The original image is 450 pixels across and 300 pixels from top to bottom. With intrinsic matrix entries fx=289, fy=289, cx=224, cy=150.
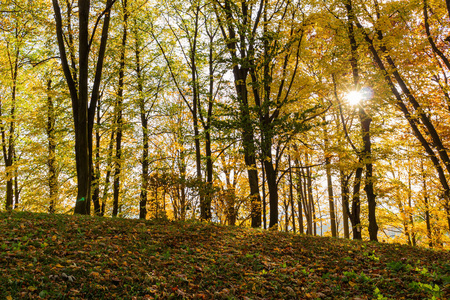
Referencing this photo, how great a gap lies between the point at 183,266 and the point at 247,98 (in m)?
7.52

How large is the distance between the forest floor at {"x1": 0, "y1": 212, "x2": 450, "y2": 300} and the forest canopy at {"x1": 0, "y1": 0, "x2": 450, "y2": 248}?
7.97ft

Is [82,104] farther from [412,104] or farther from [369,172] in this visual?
[412,104]

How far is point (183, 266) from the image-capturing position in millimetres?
4594

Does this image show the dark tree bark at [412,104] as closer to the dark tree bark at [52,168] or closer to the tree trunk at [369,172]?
the tree trunk at [369,172]

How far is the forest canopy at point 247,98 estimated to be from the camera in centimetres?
848

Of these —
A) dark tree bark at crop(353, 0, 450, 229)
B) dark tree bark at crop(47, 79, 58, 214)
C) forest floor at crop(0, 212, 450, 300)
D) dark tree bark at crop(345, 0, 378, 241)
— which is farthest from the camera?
dark tree bark at crop(47, 79, 58, 214)

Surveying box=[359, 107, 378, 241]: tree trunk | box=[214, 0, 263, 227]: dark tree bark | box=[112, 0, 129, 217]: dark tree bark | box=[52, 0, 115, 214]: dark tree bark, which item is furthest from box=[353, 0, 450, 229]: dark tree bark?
box=[112, 0, 129, 217]: dark tree bark

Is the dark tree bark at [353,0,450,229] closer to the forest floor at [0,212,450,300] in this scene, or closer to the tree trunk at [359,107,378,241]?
the tree trunk at [359,107,378,241]

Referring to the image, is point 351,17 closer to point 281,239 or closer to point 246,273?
point 281,239

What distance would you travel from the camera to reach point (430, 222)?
53.3 feet

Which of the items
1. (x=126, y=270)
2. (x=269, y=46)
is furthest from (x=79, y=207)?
(x=269, y=46)

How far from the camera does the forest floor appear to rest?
3.62 metres

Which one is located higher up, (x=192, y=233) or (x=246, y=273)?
(x=192, y=233)

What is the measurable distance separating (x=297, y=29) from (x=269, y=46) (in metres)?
1.50
